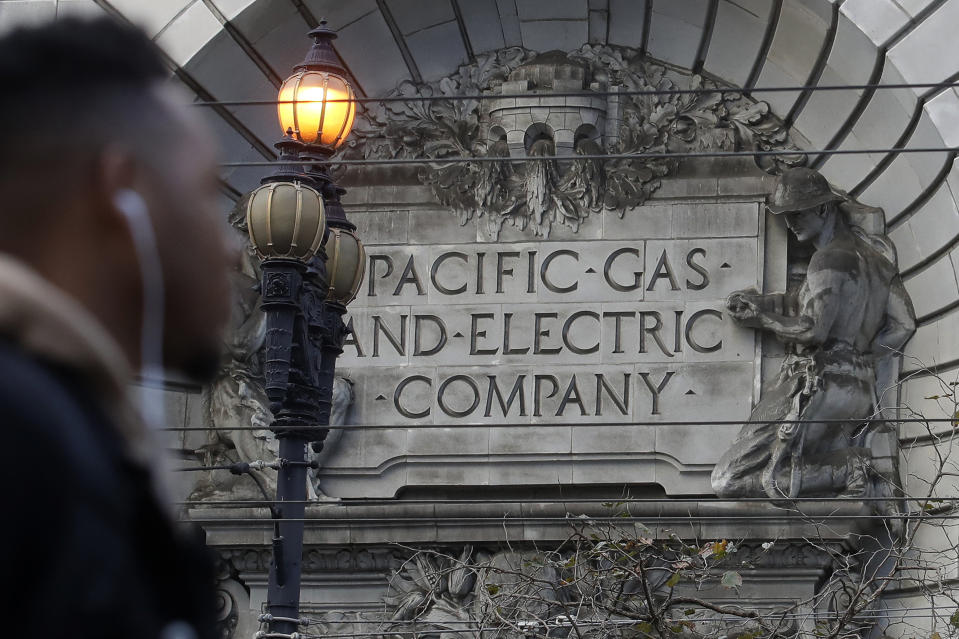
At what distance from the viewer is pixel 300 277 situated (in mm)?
10734

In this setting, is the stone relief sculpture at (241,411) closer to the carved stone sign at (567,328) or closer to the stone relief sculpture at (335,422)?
the stone relief sculpture at (335,422)

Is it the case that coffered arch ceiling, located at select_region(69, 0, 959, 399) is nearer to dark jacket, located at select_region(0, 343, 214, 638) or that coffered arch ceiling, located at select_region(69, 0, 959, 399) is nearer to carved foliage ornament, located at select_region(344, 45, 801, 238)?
carved foliage ornament, located at select_region(344, 45, 801, 238)

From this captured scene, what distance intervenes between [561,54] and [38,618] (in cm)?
1554

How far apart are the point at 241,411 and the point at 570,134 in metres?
4.06

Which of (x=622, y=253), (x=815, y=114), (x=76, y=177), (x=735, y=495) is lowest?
(x=735, y=495)

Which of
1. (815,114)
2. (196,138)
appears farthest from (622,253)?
(196,138)

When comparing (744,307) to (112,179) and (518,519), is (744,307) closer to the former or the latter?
(518,519)

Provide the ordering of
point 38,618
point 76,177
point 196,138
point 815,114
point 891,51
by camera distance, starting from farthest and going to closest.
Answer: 1. point 815,114
2. point 891,51
3. point 196,138
4. point 76,177
5. point 38,618

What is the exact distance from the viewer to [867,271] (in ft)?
52.7

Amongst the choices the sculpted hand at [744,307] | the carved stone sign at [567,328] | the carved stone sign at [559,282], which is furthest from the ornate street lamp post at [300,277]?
the sculpted hand at [744,307]

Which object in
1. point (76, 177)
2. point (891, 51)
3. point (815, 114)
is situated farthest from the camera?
point (815, 114)

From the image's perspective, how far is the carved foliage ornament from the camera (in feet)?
54.3

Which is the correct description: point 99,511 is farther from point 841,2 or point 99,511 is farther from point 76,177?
point 841,2

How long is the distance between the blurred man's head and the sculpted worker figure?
1388 centimetres
